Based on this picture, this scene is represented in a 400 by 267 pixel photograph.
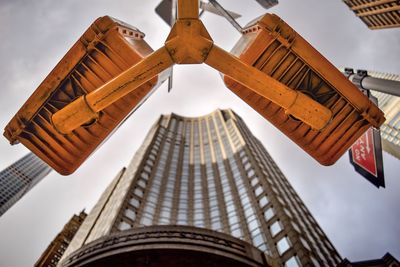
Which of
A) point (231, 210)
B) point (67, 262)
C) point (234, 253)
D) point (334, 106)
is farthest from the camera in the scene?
point (231, 210)

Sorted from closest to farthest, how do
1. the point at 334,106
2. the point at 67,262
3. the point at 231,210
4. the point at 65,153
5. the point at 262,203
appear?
the point at 334,106, the point at 65,153, the point at 67,262, the point at 262,203, the point at 231,210

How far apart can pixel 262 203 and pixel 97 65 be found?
105 feet

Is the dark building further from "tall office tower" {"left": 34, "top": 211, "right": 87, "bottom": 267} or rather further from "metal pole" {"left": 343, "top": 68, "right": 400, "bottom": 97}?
"tall office tower" {"left": 34, "top": 211, "right": 87, "bottom": 267}

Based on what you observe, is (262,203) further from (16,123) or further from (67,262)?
(16,123)

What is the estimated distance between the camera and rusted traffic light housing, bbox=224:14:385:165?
241 inches

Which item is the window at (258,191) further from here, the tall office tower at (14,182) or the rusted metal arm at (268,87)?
the tall office tower at (14,182)

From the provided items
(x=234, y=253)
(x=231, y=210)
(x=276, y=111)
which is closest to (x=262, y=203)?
(x=231, y=210)

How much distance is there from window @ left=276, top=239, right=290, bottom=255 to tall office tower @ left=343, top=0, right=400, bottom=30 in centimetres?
6906

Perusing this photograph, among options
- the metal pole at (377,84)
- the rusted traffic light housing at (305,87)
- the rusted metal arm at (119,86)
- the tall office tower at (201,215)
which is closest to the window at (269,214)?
the tall office tower at (201,215)

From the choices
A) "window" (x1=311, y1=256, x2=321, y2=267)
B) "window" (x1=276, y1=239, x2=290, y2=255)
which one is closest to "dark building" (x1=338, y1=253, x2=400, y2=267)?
"window" (x1=311, y1=256, x2=321, y2=267)

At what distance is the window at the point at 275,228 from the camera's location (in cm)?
2919

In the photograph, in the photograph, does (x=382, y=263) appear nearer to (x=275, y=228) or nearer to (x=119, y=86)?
(x=275, y=228)

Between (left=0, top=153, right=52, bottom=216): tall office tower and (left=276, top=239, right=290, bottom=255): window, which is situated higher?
(left=0, top=153, right=52, bottom=216): tall office tower

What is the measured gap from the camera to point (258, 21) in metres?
6.16
